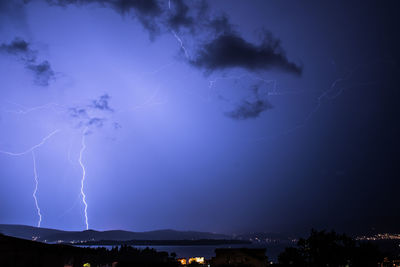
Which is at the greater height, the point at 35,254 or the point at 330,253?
the point at 35,254

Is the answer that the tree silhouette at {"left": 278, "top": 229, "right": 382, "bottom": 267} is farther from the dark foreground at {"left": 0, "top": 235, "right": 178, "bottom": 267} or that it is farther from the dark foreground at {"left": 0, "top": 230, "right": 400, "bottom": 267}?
the dark foreground at {"left": 0, "top": 235, "right": 178, "bottom": 267}

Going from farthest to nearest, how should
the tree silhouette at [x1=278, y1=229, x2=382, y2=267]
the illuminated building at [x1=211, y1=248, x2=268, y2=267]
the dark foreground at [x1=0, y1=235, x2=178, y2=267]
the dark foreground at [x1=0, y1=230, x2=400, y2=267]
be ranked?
1. the illuminated building at [x1=211, y1=248, x2=268, y2=267]
2. the tree silhouette at [x1=278, y1=229, x2=382, y2=267]
3. the dark foreground at [x1=0, y1=230, x2=400, y2=267]
4. the dark foreground at [x1=0, y1=235, x2=178, y2=267]

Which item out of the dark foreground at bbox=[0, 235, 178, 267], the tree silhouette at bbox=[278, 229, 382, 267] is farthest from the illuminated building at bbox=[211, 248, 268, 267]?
the dark foreground at bbox=[0, 235, 178, 267]

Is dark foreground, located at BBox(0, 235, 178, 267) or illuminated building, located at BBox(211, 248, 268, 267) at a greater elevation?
dark foreground, located at BBox(0, 235, 178, 267)

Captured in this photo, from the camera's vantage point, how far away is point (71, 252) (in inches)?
414

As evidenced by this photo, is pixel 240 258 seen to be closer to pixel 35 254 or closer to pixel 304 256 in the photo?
pixel 304 256

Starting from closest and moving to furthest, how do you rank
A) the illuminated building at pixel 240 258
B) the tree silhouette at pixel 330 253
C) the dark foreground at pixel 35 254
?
the dark foreground at pixel 35 254 < the tree silhouette at pixel 330 253 < the illuminated building at pixel 240 258

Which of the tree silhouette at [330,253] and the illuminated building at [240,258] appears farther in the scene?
the illuminated building at [240,258]

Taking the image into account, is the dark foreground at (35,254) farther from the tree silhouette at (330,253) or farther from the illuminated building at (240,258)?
the illuminated building at (240,258)

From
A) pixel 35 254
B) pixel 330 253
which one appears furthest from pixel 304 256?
pixel 35 254

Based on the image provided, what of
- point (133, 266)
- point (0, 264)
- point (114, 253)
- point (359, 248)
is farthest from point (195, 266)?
point (114, 253)

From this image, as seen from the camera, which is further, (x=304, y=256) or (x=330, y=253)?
(x=304, y=256)

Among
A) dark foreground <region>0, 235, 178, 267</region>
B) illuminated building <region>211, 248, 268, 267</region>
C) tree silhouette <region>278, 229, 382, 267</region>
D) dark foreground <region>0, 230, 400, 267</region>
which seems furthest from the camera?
illuminated building <region>211, 248, 268, 267</region>

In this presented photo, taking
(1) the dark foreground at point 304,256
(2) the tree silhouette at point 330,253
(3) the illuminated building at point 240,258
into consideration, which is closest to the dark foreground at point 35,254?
(1) the dark foreground at point 304,256
